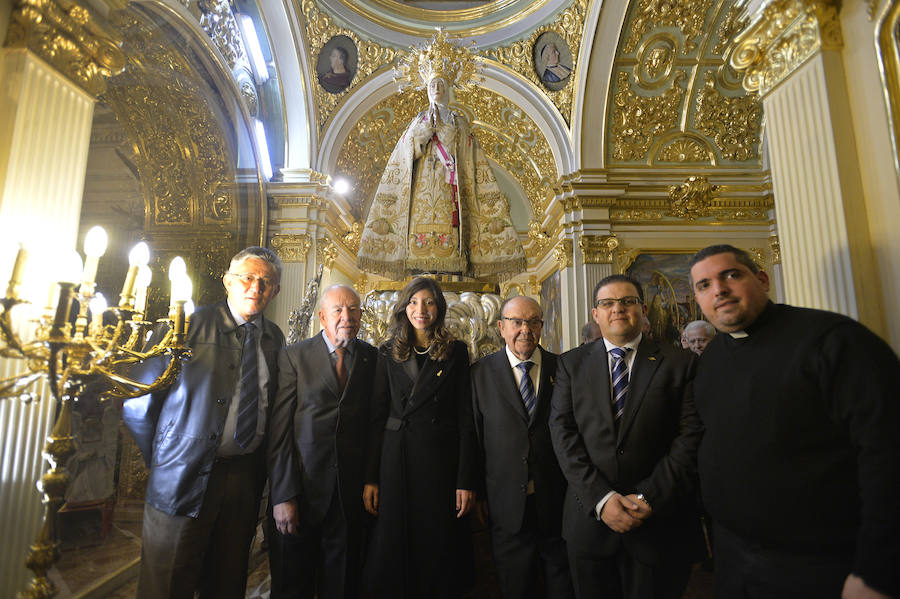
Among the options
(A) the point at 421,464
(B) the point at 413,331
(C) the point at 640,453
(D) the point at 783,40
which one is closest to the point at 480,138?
(D) the point at 783,40

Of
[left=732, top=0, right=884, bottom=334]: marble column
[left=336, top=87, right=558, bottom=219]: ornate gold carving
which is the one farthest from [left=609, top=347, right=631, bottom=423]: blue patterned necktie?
[left=336, top=87, right=558, bottom=219]: ornate gold carving

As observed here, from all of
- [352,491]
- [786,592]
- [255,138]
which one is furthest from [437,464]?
[255,138]

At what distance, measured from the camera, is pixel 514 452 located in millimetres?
2102

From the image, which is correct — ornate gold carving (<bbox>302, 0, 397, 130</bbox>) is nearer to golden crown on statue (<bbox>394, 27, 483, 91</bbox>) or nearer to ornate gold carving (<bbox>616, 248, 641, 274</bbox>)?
golden crown on statue (<bbox>394, 27, 483, 91</bbox>)

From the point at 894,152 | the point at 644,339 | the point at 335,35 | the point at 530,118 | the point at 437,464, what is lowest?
the point at 437,464

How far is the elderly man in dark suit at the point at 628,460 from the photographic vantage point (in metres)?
1.74

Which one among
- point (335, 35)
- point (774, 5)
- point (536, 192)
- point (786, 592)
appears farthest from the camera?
point (536, 192)

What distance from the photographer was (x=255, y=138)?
751cm

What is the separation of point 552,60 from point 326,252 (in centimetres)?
575

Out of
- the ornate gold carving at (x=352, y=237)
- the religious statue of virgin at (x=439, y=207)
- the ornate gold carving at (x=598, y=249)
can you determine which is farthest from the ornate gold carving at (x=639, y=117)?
the ornate gold carving at (x=352, y=237)

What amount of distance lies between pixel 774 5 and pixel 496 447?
2711 mm

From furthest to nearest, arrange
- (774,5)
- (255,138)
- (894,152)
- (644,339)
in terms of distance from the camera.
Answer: (255,138), (774,5), (644,339), (894,152)

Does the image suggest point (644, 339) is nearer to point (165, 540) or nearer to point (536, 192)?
point (165, 540)

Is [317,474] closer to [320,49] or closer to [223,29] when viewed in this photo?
[223,29]
